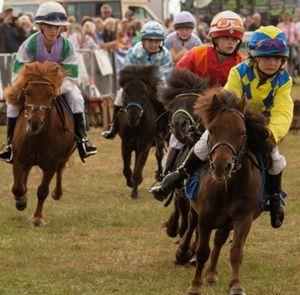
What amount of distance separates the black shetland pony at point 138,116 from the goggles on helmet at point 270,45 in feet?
15.9

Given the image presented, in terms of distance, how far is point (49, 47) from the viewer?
11766 millimetres

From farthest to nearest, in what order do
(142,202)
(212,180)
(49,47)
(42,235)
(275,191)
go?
→ (142,202) → (49,47) → (42,235) → (275,191) → (212,180)

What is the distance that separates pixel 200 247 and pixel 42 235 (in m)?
3.22

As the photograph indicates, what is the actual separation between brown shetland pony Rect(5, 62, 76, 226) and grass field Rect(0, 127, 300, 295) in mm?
543

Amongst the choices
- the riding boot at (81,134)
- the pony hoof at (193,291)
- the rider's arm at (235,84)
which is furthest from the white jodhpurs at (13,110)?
the pony hoof at (193,291)

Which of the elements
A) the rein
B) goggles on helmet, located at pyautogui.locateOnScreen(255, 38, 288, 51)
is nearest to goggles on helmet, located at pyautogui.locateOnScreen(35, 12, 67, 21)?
the rein

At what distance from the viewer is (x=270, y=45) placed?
8273 millimetres

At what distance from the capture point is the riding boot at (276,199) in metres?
8.38

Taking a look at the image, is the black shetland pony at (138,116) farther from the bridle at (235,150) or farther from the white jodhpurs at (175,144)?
the bridle at (235,150)

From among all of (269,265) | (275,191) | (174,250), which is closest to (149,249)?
(174,250)

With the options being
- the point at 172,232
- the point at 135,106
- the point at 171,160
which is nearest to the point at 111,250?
the point at 172,232

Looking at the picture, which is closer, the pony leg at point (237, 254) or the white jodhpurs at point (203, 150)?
the pony leg at point (237, 254)

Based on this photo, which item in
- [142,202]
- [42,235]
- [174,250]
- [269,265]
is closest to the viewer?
[269,265]

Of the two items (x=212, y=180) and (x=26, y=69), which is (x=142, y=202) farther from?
(x=212, y=180)
